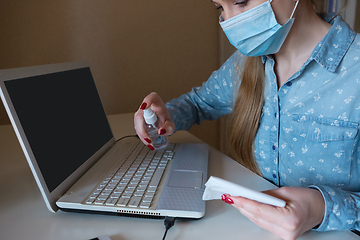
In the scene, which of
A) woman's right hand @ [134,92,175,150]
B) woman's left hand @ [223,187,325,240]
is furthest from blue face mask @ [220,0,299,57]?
woman's left hand @ [223,187,325,240]

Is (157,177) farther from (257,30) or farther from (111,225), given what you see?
(257,30)

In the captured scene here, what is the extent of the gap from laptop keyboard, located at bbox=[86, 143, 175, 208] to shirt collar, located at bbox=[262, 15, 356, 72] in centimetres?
50

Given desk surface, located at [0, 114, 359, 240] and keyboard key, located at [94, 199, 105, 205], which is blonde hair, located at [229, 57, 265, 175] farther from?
keyboard key, located at [94, 199, 105, 205]

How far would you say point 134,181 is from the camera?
0.67m

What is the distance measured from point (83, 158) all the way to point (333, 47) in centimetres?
74

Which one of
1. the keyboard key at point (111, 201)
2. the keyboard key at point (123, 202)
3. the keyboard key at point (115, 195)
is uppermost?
the keyboard key at point (111, 201)

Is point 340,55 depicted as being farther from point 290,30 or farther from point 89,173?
point 89,173

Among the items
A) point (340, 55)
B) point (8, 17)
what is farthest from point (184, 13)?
point (340, 55)

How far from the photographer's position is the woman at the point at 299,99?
0.67m

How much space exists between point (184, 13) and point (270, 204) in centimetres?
165

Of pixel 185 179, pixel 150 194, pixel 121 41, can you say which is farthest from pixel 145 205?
pixel 121 41

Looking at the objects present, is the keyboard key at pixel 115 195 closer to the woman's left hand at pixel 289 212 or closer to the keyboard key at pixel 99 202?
the keyboard key at pixel 99 202

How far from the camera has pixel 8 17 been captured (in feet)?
4.83

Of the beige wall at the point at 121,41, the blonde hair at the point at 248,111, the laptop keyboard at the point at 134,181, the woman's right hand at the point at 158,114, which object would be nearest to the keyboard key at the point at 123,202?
the laptop keyboard at the point at 134,181
